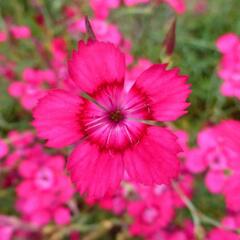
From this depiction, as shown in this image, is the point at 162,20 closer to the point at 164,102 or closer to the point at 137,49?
the point at 137,49

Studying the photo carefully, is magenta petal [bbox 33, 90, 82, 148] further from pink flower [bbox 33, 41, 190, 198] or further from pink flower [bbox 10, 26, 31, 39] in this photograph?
pink flower [bbox 10, 26, 31, 39]

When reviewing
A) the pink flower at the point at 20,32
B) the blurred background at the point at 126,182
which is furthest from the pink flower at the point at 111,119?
the pink flower at the point at 20,32

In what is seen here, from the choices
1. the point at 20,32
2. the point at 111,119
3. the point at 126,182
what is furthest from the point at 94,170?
the point at 20,32

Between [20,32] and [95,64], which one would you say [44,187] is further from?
[95,64]

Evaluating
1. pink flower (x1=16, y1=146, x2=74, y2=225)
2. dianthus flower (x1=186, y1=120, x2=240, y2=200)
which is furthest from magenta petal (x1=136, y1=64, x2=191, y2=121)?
pink flower (x1=16, y1=146, x2=74, y2=225)

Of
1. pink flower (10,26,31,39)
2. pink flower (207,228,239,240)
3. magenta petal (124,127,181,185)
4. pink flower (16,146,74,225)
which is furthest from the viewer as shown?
pink flower (10,26,31,39)
